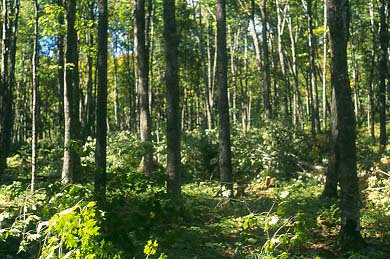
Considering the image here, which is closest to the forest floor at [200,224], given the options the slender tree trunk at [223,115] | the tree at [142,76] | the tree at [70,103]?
the slender tree trunk at [223,115]

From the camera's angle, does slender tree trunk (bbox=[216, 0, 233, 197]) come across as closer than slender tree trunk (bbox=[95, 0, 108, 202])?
No

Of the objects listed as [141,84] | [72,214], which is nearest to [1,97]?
[141,84]

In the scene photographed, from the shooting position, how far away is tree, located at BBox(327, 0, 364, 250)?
24.4 ft

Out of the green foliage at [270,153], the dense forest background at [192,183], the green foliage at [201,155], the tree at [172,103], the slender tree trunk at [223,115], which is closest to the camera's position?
the dense forest background at [192,183]

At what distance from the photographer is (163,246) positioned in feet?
26.2

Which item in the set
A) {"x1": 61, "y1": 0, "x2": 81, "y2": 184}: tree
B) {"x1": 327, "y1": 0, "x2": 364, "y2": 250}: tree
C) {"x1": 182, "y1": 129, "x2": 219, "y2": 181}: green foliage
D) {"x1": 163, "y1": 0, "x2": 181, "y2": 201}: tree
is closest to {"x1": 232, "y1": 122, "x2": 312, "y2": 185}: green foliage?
{"x1": 182, "y1": 129, "x2": 219, "y2": 181}: green foliage

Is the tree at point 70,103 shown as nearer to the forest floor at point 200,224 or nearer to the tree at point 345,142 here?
the forest floor at point 200,224

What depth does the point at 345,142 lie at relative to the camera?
7.48 metres

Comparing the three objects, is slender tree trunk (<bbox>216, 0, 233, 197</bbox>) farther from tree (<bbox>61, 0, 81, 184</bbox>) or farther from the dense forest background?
tree (<bbox>61, 0, 81, 184</bbox>)

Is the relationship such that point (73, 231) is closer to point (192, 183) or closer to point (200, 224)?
point (200, 224)

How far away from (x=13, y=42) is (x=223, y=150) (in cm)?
1468

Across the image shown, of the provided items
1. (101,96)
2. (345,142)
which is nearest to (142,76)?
(101,96)

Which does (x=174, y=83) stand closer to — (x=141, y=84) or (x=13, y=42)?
(x=141, y=84)

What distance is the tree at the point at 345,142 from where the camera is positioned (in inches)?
293
